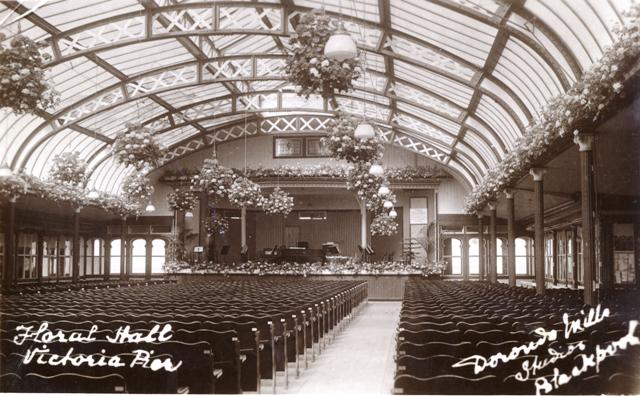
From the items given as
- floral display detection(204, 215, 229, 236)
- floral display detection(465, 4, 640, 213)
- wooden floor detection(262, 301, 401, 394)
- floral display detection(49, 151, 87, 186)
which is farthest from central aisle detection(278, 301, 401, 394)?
floral display detection(204, 215, 229, 236)

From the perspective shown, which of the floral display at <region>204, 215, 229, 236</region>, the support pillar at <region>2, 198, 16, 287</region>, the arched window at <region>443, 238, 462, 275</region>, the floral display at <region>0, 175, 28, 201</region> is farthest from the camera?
the arched window at <region>443, 238, 462, 275</region>

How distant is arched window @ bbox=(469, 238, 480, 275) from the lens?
2728 cm

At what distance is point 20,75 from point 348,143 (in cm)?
811

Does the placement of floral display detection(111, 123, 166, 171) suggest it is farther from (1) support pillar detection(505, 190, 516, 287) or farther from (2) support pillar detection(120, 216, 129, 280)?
(2) support pillar detection(120, 216, 129, 280)

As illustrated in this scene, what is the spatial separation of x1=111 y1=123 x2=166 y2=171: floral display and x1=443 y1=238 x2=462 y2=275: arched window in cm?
1713

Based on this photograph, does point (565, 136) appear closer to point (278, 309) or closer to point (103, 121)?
point (278, 309)

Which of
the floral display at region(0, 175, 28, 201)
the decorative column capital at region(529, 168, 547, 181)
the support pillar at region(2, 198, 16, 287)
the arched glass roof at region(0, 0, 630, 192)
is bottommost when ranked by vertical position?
the support pillar at region(2, 198, 16, 287)

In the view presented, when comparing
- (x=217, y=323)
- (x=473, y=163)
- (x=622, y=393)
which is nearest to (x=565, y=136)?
(x=217, y=323)

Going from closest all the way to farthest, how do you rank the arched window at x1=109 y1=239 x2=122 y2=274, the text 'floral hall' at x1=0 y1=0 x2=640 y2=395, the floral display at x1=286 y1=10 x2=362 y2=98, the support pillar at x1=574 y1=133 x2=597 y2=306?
the text 'floral hall' at x1=0 y1=0 x2=640 y2=395 < the floral display at x1=286 y1=10 x2=362 y2=98 < the support pillar at x1=574 y1=133 x2=597 y2=306 < the arched window at x1=109 y1=239 x2=122 y2=274

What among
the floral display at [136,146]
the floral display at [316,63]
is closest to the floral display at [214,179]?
the floral display at [136,146]

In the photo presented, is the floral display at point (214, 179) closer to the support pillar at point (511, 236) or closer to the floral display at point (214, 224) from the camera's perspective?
the floral display at point (214, 224)

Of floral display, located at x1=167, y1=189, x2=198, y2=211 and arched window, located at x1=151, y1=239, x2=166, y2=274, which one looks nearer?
floral display, located at x1=167, y1=189, x2=198, y2=211

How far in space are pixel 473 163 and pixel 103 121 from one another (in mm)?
13489

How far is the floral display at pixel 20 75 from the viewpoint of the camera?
687cm
